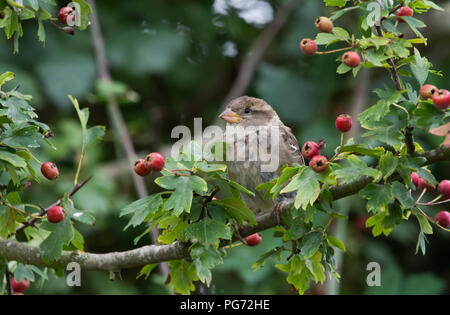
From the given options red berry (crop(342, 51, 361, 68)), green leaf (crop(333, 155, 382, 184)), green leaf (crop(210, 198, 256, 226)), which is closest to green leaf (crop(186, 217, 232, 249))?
green leaf (crop(210, 198, 256, 226))

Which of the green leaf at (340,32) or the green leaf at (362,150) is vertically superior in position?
the green leaf at (340,32)

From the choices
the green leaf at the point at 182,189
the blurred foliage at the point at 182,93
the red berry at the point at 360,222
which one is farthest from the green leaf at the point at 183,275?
the red berry at the point at 360,222

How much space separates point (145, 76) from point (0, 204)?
10.7 feet

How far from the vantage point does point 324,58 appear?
514 centimetres

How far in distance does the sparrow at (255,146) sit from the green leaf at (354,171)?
609 mm

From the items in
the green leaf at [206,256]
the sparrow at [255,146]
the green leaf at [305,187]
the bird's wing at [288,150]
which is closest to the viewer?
the green leaf at [305,187]

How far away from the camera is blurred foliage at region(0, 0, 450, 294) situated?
15.0ft

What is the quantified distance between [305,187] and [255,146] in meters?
1.06

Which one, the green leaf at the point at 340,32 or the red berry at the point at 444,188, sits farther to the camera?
the red berry at the point at 444,188

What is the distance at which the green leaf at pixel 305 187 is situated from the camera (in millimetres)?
1854

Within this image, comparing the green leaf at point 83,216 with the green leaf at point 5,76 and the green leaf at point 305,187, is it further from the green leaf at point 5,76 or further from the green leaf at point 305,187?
the green leaf at point 305,187

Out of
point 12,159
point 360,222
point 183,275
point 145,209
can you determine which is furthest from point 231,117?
point 360,222

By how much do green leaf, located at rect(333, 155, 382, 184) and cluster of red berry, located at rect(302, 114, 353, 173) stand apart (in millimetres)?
45

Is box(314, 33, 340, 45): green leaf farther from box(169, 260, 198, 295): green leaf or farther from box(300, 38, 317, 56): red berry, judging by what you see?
box(169, 260, 198, 295): green leaf
